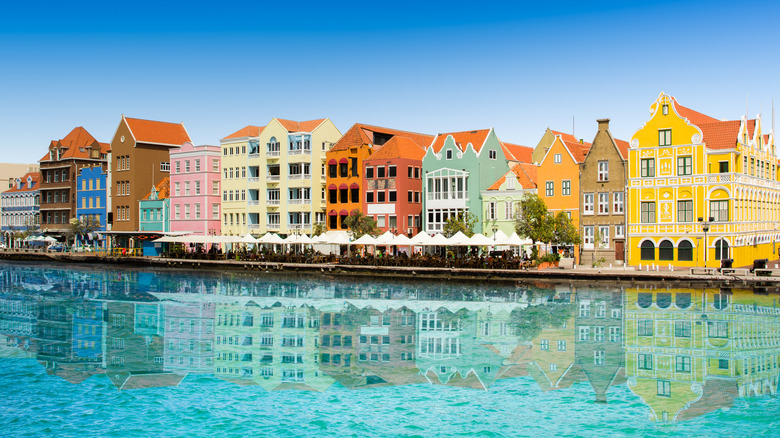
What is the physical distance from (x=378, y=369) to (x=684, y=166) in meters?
45.4

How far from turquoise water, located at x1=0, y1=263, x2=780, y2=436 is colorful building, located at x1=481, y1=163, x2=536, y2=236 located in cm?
2687

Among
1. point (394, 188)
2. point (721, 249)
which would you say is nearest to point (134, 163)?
point (394, 188)

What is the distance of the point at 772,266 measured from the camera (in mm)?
62469

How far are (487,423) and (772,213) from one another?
198 ft

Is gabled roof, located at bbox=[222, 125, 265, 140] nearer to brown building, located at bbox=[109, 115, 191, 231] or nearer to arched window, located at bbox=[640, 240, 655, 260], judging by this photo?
brown building, located at bbox=[109, 115, 191, 231]

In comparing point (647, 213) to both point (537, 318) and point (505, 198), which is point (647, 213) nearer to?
point (505, 198)

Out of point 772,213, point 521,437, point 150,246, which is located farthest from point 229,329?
point 150,246

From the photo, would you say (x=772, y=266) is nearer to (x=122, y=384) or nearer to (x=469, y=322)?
(x=469, y=322)

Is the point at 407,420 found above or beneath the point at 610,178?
beneath

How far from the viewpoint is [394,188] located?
3123 inches

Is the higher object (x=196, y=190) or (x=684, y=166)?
(x=196, y=190)

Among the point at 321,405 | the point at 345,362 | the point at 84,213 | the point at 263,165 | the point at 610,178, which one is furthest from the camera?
the point at 84,213

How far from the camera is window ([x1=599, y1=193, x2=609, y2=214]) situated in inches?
2653

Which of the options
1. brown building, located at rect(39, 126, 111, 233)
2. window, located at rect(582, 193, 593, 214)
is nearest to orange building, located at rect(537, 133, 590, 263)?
window, located at rect(582, 193, 593, 214)
